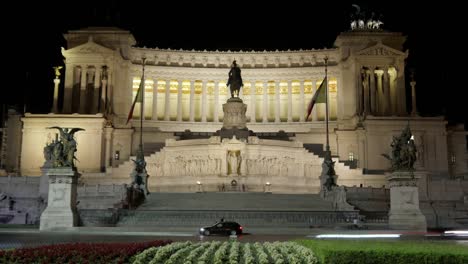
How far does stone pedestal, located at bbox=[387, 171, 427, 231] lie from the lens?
128ft

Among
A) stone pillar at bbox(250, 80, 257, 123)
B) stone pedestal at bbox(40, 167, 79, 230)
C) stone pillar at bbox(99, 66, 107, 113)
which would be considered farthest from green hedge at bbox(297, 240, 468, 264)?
stone pillar at bbox(250, 80, 257, 123)

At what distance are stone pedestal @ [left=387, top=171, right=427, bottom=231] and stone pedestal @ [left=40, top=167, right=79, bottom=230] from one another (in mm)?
20057

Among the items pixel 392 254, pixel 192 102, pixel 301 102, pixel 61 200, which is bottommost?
pixel 392 254

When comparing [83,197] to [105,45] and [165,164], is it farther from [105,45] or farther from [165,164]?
[105,45]

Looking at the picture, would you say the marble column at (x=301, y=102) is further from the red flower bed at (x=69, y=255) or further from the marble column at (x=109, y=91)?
the red flower bed at (x=69, y=255)

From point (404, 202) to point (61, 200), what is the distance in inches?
856

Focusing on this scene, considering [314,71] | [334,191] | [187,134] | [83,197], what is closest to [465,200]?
[334,191]

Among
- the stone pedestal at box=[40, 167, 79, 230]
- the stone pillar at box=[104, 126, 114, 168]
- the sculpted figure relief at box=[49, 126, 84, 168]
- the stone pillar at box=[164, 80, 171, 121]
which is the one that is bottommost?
the stone pedestal at box=[40, 167, 79, 230]

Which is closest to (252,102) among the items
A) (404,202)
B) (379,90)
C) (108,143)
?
(379,90)

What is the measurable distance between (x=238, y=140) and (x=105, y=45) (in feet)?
111

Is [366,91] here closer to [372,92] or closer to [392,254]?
[372,92]

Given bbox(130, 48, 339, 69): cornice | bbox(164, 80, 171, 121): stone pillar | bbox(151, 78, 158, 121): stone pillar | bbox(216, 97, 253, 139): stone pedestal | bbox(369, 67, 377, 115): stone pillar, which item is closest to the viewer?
bbox(216, 97, 253, 139): stone pedestal

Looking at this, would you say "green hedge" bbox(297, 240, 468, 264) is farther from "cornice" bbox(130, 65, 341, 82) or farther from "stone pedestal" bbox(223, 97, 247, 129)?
"cornice" bbox(130, 65, 341, 82)

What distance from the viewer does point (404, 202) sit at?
131ft
